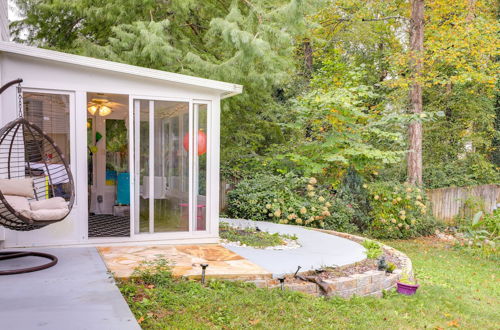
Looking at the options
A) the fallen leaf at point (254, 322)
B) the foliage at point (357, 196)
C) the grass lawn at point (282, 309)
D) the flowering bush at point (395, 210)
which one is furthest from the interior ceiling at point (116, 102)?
the flowering bush at point (395, 210)

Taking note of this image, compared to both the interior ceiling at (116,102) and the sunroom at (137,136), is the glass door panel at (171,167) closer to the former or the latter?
the sunroom at (137,136)

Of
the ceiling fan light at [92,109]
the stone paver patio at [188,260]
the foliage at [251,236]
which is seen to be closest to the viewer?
the stone paver patio at [188,260]

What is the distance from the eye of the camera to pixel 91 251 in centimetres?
539

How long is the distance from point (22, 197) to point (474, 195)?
11.2 m

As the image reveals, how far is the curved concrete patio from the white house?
3.11 feet

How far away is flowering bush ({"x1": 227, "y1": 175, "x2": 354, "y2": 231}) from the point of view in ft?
29.5

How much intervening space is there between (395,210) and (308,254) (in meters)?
4.75

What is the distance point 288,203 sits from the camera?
914cm

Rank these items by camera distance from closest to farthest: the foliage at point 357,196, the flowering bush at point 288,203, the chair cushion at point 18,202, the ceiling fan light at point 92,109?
the chair cushion at point 18,202
the ceiling fan light at point 92,109
the flowering bush at point 288,203
the foliage at point 357,196

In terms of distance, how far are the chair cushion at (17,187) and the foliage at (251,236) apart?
111 inches

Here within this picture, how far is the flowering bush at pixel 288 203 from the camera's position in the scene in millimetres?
8977

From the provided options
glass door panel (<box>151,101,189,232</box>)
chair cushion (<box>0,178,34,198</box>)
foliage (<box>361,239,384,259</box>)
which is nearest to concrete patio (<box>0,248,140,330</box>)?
chair cushion (<box>0,178,34,198</box>)

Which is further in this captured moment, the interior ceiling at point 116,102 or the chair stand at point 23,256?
the interior ceiling at point 116,102

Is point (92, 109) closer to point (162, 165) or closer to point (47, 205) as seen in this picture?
point (162, 165)
